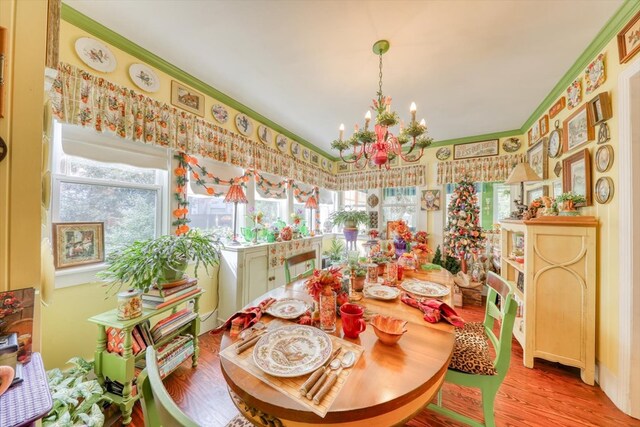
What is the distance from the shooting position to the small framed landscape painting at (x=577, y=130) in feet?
6.21

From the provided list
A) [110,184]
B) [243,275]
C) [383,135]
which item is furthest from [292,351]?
[110,184]

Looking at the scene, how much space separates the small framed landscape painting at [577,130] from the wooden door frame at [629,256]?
38 cm

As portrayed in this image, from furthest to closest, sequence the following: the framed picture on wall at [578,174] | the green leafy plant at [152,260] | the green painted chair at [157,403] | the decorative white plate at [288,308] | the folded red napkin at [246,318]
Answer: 1. the framed picture on wall at [578,174]
2. the green leafy plant at [152,260]
3. the decorative white plate at [288,308]
4. the folded red napkin at [246,318]
5. the green painted chair at [157,403]

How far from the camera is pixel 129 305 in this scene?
4.77 feet

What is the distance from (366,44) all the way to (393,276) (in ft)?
5.94

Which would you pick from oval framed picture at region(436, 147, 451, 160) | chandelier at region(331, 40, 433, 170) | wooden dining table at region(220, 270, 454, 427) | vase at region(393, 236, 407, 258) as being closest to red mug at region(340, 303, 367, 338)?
wooden dining table at region(220, 270, 454, 427)

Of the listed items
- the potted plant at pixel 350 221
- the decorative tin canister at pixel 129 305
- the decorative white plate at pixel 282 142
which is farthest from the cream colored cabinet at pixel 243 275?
the decorative white plate at pixel 282 142

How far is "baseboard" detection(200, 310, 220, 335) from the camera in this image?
2439 millimetres

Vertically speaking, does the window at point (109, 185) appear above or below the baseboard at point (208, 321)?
above

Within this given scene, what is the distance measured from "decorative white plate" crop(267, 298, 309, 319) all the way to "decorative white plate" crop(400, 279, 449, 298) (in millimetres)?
751

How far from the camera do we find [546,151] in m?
2.66

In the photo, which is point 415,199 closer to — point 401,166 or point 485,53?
point 401,166

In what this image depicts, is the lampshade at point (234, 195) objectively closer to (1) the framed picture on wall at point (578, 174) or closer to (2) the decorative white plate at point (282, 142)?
(2) the decorative white plate at point (282, 142)

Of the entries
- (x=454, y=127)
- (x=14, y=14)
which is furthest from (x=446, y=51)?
(x=14, y=14)
